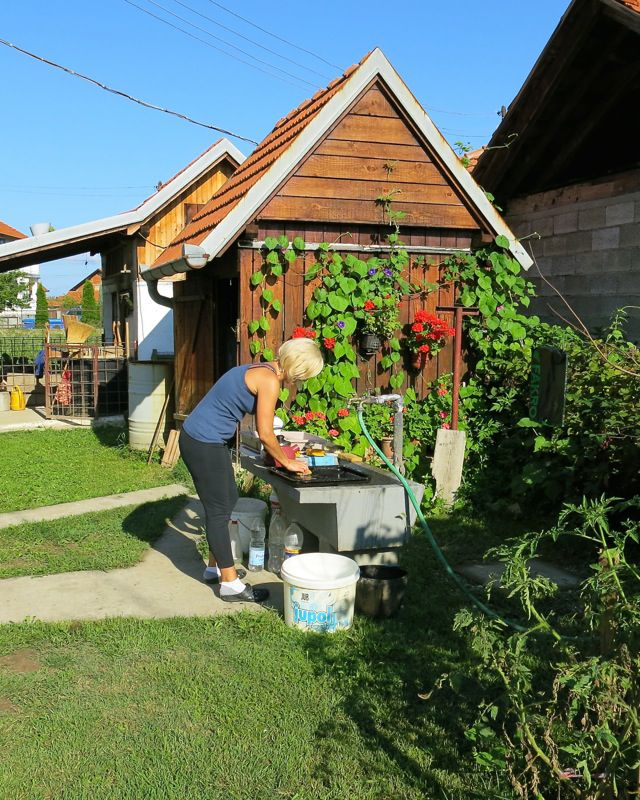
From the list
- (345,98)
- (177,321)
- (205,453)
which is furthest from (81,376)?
(205,453)

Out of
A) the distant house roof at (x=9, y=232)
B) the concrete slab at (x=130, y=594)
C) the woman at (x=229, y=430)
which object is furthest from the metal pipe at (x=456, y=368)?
the distant house roof at (x=9, y=232)

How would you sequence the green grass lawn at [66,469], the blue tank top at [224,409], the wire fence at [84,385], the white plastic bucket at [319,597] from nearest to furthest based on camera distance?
the white plastic bucket at [319,597]
the blue tank top at [224,409]
the green grass lawn at [66,469]
the wire fence at [84,385]

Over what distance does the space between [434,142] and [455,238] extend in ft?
3.44

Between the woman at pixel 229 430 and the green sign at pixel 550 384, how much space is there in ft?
6.90

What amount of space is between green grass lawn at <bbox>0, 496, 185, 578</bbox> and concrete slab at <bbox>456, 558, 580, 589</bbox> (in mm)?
2540

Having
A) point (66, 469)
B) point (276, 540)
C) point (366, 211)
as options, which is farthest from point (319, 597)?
point (66, 469)

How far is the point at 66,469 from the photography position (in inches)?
385

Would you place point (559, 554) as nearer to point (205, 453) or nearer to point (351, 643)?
point (351, 643)

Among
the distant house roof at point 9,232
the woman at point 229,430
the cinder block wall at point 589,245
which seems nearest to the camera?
the woman at point 229,430

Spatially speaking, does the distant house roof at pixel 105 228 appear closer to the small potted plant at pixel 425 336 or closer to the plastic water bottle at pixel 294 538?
the small potted plant at pixel 425 336

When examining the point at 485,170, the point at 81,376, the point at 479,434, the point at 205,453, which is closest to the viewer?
the point at 205,453

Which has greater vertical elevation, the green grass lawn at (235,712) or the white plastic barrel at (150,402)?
the white plastic barrel at (150,402)

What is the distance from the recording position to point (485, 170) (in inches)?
381

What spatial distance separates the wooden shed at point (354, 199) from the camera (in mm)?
7898
